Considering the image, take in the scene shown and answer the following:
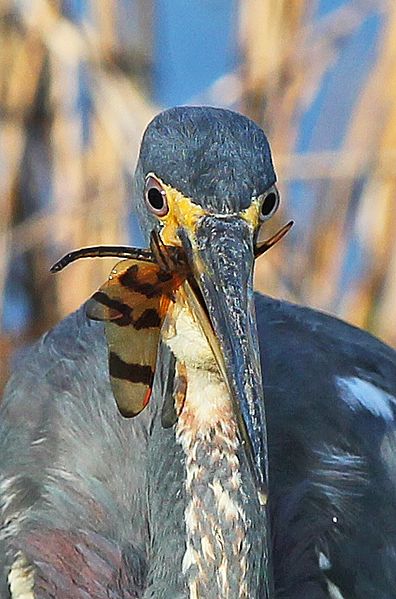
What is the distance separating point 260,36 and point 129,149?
0.31m

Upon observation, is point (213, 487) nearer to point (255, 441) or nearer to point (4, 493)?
point (255, 441)

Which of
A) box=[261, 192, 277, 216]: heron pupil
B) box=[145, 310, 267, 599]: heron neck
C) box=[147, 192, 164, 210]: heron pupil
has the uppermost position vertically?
box=[261, 192, 277, 216]: heron pupil

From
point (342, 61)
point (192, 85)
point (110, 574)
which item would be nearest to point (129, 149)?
point (342, 61)

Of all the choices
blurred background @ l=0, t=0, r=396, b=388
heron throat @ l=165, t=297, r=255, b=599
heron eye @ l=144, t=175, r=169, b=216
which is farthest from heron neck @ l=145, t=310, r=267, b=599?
blurred background @ l=0, t=0, r=396, b=388

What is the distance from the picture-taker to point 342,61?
312cm

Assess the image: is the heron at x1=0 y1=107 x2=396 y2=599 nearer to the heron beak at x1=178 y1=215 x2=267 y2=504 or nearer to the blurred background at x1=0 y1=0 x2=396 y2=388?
the heron beak at x1=178 y1=215 x2=267 y2=504

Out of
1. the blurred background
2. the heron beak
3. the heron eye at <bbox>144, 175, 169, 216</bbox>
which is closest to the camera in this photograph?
the heron beak

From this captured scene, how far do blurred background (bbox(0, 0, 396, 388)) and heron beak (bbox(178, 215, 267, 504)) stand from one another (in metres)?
1.12

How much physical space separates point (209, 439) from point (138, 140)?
1.07 metres

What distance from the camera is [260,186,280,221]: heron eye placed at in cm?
145

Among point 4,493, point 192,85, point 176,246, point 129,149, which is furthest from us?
point 192,85

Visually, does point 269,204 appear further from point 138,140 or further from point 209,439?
point 138,140

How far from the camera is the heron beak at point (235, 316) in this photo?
1358 millimetres

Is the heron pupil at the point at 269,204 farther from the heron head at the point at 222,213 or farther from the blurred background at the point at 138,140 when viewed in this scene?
the blurred background at the point at 138,140
